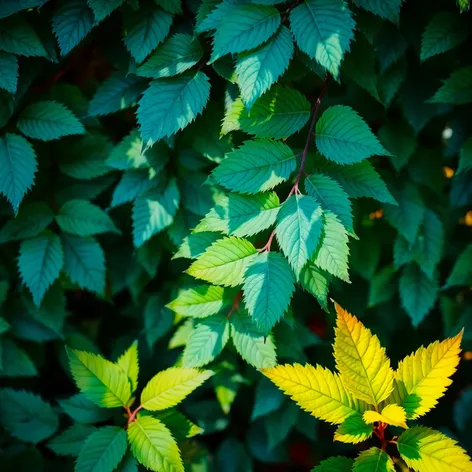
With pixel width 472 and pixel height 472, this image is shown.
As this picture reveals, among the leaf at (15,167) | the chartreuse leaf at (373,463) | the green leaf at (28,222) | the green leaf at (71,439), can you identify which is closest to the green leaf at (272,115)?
the leaf at (15,167)

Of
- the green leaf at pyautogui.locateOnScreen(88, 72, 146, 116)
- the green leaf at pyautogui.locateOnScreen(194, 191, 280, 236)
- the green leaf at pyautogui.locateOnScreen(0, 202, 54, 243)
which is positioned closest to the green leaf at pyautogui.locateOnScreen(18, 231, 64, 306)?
the green leaf at pyautogui.locateOnScreen(0, 202, 54, 243)

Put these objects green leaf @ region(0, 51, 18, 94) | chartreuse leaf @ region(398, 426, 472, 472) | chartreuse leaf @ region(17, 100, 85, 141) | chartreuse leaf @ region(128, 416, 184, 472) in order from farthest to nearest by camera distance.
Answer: chartreuse leaf @ region(17, 100, 85, 141), green leaf @ region(0, 51, 18, 94), chartreuse leaf @ region(128, 416, 184, 472), chartreuse leaf @ region(398, 426, 472, 472)

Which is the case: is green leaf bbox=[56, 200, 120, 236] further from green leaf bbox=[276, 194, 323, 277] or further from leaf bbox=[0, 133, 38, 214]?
green leaf bbox=[276, 194, 323, 277]

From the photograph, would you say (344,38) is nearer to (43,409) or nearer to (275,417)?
(275,417)

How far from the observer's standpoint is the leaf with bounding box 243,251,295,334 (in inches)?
43.8

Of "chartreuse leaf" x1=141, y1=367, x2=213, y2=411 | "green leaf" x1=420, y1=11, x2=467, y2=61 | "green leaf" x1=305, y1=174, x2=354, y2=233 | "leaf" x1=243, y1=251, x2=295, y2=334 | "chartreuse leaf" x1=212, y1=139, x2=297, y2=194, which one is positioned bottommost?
"chartreuse leaf" x1=141, y1=367, x2=213, y2=411

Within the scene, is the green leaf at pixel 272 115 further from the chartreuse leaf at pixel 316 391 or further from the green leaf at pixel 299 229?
the chartreuse leaf at pixel 316 391

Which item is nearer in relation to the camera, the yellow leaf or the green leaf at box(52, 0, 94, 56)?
the yellow leaf

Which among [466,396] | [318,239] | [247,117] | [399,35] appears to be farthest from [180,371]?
[399,35]

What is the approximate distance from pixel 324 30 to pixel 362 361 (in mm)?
758

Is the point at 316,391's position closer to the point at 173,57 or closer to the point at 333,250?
the point at 333,250

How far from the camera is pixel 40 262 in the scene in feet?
4.78

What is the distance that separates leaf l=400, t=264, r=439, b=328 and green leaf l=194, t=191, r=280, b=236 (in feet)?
2.15

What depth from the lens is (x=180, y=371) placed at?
133 centimetres
